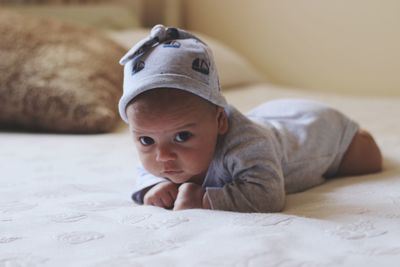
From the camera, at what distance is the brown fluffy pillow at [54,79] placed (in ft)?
5.09

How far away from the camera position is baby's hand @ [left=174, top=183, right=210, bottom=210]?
896 millimetres

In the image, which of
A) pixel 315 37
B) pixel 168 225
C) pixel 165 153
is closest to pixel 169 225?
pixel 168 225

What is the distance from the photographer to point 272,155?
92 cm

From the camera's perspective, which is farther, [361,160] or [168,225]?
[361,160]

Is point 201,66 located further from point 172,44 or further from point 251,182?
point 251,182

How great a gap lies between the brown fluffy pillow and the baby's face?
2.21 feet

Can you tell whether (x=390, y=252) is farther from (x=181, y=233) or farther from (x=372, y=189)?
(x=372, y=189)

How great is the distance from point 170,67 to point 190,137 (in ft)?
0.33

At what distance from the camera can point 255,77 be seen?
2.46m

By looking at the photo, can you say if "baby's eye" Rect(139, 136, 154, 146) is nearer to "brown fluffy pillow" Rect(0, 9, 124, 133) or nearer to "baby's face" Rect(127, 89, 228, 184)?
"baby's face" Rect(127, 89, 228, 184)

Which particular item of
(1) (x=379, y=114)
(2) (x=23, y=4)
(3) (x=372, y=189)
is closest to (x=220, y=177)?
(3) (x=372, y=189)

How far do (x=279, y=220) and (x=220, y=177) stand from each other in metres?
0.16

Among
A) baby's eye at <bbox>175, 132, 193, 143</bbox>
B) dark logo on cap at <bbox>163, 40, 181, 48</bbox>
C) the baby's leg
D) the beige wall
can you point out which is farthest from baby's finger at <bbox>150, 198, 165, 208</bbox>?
the beige wall

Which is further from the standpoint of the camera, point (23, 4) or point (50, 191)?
point (23, 4)
